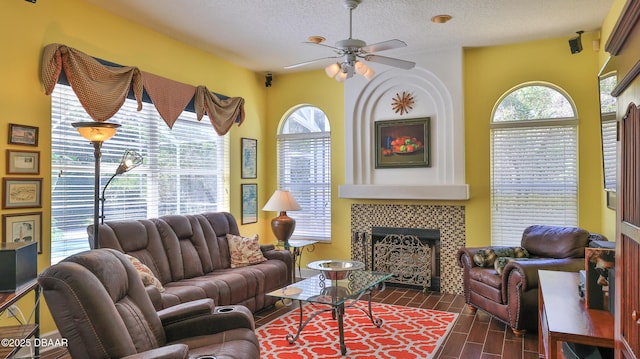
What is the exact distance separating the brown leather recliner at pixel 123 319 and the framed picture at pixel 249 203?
3.12 metres

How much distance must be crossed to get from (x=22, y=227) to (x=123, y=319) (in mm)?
1718

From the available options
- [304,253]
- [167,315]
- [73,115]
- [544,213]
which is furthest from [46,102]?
[544,213]

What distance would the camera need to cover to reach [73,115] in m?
3.74

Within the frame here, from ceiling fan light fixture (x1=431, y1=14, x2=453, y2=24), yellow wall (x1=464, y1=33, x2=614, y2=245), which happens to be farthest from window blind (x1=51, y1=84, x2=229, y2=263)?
yellow wall (x1=464, y1=33, x2=614, y2=245)

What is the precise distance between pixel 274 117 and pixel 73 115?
3.06m

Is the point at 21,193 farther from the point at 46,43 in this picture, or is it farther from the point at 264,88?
the point at 264,88

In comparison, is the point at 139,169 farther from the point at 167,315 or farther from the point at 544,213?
the point at 544,213

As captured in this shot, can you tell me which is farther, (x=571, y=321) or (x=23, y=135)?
(x=23, y=135)

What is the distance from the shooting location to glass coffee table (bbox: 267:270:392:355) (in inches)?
134

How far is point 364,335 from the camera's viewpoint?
378 centimetres

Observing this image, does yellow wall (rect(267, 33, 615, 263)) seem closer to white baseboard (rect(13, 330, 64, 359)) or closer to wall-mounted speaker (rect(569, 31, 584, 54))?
wall-mounted speaker (rect(569, 31, 584, 54))

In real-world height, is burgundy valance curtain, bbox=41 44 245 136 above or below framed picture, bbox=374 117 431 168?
above

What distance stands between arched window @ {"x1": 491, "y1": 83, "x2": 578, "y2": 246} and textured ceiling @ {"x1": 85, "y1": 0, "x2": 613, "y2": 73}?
75 cm

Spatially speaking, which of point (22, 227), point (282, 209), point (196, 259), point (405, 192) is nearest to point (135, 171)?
point (196, 259)
